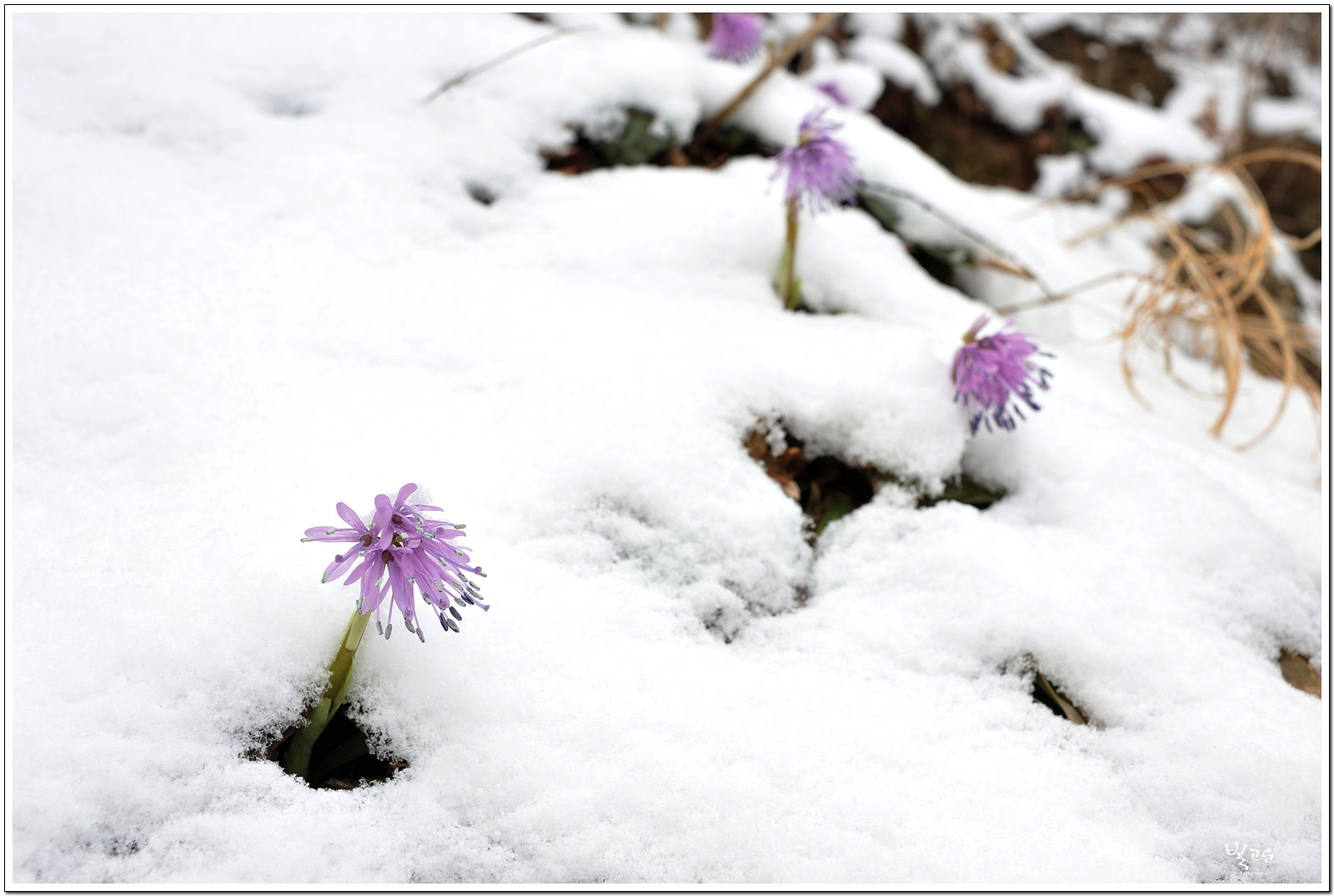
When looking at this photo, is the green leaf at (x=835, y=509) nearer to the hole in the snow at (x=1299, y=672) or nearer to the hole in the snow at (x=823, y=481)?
the hole in the snow at (x=823, y=481)

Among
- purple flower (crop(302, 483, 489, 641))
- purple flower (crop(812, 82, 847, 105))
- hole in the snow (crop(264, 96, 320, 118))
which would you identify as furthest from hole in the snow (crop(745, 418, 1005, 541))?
purple flower (crop(812, 82, 847, 105))

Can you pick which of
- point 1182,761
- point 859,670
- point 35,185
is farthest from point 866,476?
point 35,185

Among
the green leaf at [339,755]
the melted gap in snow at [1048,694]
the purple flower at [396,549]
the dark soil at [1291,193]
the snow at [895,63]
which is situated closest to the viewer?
the purple flower at [396,549]

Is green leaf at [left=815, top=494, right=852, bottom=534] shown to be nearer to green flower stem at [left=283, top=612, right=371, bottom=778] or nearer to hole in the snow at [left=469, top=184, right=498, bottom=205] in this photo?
green flower stem at [left=283, top=612, right=371, bottom=778]

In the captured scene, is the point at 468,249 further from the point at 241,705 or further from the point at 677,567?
the point at 241,705

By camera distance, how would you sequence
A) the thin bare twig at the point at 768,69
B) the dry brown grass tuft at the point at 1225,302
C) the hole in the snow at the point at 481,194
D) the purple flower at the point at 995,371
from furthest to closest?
1. the dry brown grass tuft at the point at 1225,302
2. the thin bare twig at the point at 768,69
3. the hole in the snow at the point at 481,194
4. the purple flower at the point at 995,371

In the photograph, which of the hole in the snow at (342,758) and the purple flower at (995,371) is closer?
the hole in the snow at (342,758)

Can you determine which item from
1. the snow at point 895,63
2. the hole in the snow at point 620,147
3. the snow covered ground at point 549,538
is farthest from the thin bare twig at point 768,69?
the snow at point 895,63
